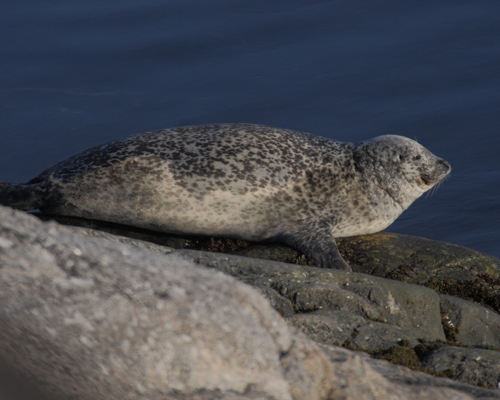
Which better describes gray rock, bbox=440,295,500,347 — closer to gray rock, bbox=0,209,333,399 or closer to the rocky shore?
the rocky shore

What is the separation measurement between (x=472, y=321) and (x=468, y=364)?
165 centimetres

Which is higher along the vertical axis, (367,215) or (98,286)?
(98,286)

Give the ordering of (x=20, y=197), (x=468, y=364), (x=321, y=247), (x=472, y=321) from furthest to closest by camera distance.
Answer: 1. (x=20, y=197)
2. (x=321, y=247)
3. (x=472, y=321)
4. (x=468, y=364)

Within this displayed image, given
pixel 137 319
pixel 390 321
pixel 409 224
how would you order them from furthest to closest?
pixel 409 224, pixel 390 321, pixel 137 319

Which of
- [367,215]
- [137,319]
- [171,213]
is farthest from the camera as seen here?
[367,215]

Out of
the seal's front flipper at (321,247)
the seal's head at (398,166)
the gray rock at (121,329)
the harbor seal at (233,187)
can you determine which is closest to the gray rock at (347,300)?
the seal's front flipper at (321,247)

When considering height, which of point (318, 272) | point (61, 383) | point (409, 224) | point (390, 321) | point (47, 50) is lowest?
point (409, 224)

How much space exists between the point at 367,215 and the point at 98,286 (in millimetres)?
5486

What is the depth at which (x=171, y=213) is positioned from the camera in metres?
7.13

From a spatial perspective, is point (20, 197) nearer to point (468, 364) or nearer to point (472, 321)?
point (472, 321)

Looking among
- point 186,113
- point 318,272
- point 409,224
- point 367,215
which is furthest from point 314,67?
point 318,272

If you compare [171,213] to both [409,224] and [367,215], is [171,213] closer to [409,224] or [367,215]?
[367,215]

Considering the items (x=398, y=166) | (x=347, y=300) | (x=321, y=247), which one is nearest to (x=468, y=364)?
(x=347, y=300)

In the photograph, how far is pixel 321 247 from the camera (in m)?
6.87
